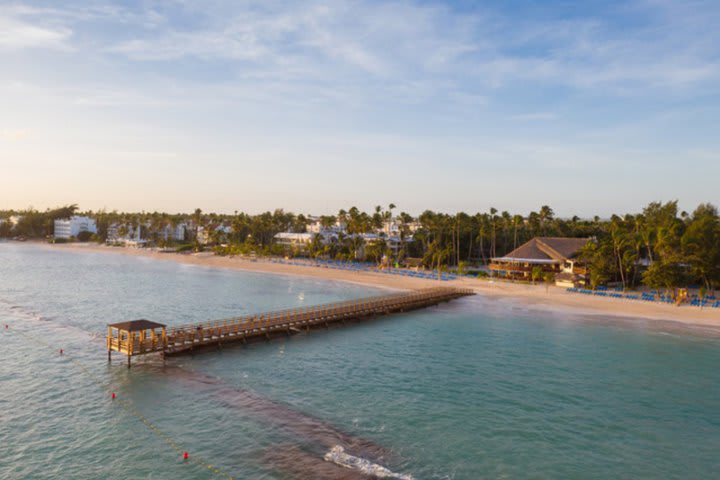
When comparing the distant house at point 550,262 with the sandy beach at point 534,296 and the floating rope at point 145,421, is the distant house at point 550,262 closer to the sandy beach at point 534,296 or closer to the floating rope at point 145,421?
the sandy beach at point 534,296

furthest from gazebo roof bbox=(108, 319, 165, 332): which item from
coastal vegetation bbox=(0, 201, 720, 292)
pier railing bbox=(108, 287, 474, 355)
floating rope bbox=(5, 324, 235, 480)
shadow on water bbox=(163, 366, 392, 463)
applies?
coastal vegetation bbox=(0, 201, 720, 292)

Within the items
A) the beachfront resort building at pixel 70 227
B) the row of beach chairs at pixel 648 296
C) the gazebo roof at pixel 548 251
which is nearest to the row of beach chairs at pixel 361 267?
the gazebo roof at pixel 548 251

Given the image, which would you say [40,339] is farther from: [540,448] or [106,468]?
[540,448]

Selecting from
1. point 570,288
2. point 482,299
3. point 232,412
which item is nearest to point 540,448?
point 232,412

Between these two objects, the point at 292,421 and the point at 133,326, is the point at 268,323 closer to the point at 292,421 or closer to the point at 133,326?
the point at 133,326

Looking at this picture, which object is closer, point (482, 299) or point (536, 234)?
point (482, 299)

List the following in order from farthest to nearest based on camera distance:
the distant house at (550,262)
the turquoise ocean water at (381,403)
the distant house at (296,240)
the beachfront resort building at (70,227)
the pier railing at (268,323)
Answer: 1. the beachfront resort building at (70,227)
2. the distant house at (296,240)
3. the distant house at (550,262)
4. the pier railing at (268,323)
5. the turquoise ocean water at (381,403)
